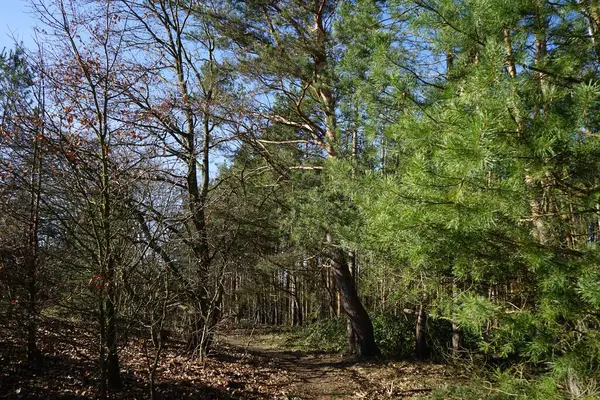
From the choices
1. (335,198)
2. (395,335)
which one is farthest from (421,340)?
(335,198)

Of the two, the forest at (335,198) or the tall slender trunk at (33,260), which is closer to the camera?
the forest at (335,198)

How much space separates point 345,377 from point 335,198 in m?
3.82

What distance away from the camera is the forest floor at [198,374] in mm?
5188

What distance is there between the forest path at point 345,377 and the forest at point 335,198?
0.11m

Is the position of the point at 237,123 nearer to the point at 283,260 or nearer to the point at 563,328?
the point at 283,260

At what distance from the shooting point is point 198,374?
7.31m

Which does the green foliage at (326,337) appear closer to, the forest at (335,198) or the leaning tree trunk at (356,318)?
the forest at (335,198)

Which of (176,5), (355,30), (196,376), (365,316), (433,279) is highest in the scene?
(176,5)

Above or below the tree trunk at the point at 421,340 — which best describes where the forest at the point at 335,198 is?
above

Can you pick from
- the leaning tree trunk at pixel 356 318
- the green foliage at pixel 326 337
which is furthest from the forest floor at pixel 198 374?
the green foliage at pixel 326 337

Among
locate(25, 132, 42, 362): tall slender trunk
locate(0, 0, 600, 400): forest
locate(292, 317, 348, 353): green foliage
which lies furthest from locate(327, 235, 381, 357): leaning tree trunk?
locate(25, 132, 42, 362): tall slender trunk

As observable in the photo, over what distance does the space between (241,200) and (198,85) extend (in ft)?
9.36

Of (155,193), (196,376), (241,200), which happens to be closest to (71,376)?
(196,376)

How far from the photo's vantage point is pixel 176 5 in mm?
9039
